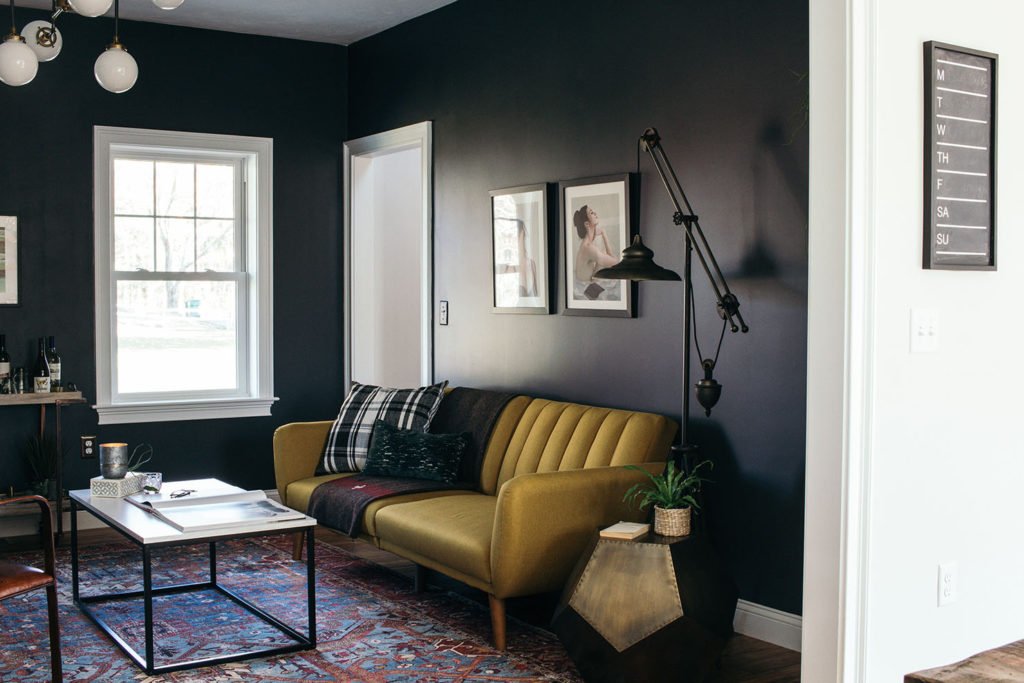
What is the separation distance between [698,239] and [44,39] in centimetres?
243

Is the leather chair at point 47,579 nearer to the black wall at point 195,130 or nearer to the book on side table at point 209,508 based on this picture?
the book on side table at point 209,508

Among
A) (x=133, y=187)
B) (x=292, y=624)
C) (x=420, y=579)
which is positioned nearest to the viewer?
(x=292, y=624)

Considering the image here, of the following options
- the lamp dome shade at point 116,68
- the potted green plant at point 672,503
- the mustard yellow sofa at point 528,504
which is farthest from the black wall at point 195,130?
the potted green plant at point 672,503

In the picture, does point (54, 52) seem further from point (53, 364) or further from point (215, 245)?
point (215, 245)

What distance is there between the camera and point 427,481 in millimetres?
4965

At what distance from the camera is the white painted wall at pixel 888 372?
2.83 meters

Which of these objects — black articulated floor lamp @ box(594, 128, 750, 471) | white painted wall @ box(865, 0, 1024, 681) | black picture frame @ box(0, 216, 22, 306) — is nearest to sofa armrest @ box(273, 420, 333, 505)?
black picture frame @ box(0, 216, 22, 306)

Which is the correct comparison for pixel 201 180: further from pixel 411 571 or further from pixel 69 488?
pixel 411 571

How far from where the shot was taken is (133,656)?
378cm

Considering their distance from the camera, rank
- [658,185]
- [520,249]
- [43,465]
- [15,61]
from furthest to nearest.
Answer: [43,465], [520,249], [658,185], [15,61]

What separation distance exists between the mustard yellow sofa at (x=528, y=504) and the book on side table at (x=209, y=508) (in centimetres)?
55

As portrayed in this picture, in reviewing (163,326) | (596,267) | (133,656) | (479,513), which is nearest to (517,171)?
(596,267)

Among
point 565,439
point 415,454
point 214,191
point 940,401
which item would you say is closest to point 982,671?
point 940,401

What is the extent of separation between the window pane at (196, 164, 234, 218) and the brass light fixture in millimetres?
2393
